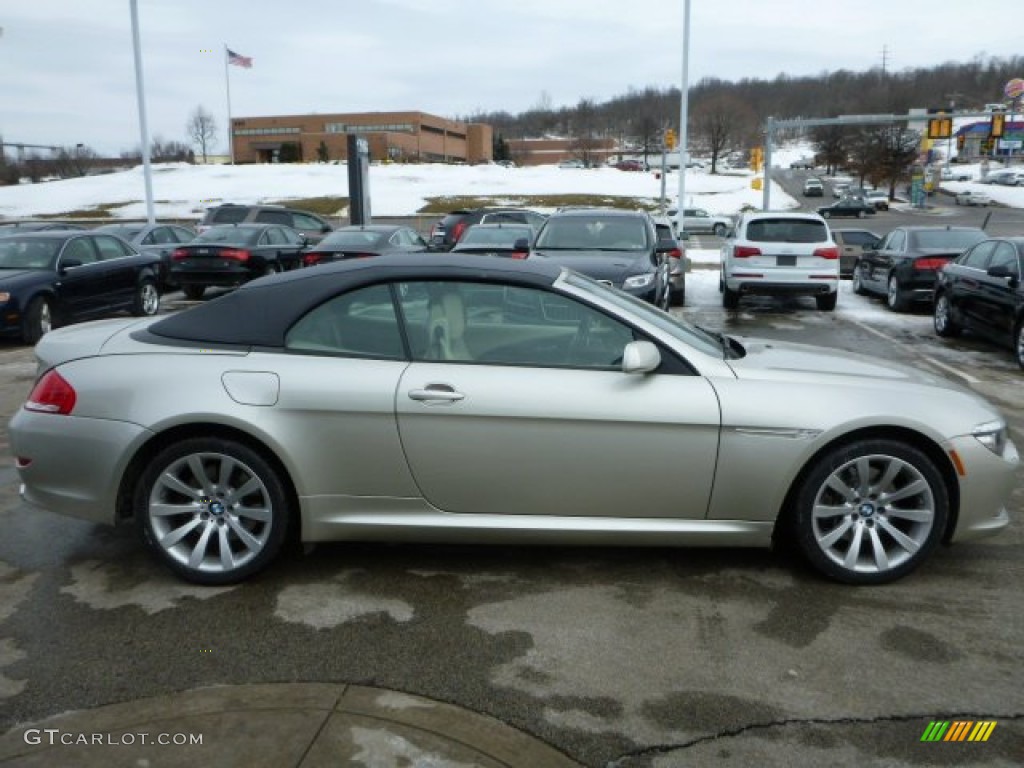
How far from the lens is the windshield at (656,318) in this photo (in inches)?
161

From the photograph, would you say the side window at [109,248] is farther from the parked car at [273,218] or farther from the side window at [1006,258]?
the side window at [1006,258]

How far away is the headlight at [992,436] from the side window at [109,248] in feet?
40.3

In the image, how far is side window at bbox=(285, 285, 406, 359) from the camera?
12.9ft

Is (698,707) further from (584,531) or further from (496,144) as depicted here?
(496,144)

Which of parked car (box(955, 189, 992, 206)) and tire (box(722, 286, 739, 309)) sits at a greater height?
parked car (box(955, 189, 992, 206))

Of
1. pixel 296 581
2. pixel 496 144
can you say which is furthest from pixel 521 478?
pixel 496 144

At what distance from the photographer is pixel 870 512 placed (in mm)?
3867

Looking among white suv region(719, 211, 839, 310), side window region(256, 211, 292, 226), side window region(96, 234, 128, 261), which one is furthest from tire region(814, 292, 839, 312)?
side window region(256, 211, 292, 226)

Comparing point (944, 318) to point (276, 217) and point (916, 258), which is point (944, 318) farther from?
point (276, 217)

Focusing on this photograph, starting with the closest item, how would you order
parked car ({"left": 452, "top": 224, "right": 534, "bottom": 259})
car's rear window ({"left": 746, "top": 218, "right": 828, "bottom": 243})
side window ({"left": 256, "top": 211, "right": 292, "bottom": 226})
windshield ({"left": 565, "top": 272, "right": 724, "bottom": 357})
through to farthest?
windshield ({"left": 565, "top": 272, "right": 724, "bottom": 357}) → parked car ({"left": 452, "top": 224, "right": 534, "bottom": 259}) → car's rear window ({"left": 746, "top": 218, "right": 828, "bottom": 243}) → side window ({"left": 256, "top": 211, "right": 292, "bottom": 226})

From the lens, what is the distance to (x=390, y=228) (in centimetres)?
1622

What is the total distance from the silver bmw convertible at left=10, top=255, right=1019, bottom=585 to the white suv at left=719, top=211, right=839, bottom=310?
32.9 ft

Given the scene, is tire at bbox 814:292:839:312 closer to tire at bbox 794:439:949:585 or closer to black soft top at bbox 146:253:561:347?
tire at bbox 794:439:949:585

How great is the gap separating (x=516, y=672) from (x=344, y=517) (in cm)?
112
